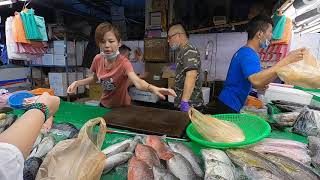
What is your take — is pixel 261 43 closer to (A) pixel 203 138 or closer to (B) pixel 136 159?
(A) pixel 203 138

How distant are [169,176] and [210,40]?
4990 mm

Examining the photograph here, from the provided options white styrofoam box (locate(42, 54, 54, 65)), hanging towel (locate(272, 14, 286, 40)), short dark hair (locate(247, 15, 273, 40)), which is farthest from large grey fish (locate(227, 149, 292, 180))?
white styrofoam box (locate(42, 54, 54, 65))

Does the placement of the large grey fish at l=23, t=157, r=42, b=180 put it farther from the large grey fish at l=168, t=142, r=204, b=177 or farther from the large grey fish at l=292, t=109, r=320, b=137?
the large grey fish at l=292, t=109, r=320, b=137

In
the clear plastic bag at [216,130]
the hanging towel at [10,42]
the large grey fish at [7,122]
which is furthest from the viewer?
the hanging towel at [10,42]

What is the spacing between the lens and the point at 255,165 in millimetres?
1271

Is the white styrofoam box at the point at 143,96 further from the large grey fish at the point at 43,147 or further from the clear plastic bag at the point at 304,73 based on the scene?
the large grey fish at the point at 43,147

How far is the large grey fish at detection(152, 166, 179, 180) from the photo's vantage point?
47.5 inches

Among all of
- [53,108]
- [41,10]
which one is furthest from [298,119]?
[41,10]

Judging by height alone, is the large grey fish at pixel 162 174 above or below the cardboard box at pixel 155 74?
below

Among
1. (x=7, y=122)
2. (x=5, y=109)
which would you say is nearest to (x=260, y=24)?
(x=7, y=122)

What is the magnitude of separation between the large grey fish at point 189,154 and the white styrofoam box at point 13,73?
859 cm

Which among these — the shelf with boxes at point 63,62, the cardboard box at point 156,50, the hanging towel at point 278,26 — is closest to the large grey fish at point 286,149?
the hanging towel at point 278,26

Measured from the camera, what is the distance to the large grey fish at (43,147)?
4.85 ft

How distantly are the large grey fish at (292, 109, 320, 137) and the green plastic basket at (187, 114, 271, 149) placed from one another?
18.5 inches
